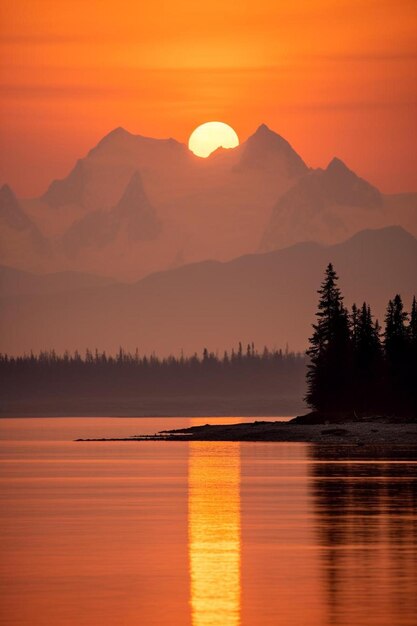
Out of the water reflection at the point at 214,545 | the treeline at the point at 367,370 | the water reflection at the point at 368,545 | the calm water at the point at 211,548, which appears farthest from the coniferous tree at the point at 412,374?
the water reflection at the point at 368,545

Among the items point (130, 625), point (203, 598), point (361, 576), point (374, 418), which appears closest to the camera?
point (130, 625)

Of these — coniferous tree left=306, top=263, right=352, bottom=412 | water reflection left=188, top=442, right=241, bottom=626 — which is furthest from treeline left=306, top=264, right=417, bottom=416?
water reflection left=188, top=442, right=241, bottom=626

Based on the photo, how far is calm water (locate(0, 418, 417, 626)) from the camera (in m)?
37.2

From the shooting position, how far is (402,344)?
165 metres

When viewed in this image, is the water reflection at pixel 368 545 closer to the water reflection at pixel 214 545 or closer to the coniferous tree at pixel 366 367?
the water reflection at pixel 214 545

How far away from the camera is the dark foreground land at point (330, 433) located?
139 meters

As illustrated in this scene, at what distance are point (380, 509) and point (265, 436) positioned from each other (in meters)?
99.8

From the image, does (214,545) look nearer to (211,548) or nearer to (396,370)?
(211,548)

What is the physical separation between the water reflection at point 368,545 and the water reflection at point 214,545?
2321 mm

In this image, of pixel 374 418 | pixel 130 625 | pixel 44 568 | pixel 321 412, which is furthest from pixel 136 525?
pixel 321 412

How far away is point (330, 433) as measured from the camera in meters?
150

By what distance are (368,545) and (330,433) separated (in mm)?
100974

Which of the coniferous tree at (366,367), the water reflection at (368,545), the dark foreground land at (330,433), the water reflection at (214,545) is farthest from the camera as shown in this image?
the coniferous tree at (366,367)

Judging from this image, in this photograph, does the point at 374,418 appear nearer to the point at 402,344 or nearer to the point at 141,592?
the point at 402,344
